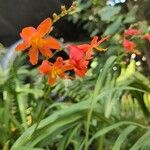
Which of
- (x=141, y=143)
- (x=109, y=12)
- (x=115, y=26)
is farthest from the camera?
(x=115, y=26)

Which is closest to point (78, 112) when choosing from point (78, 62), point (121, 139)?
point (121, 139)

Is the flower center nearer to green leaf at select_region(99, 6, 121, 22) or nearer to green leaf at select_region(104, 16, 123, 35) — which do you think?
green leaf at select_region(99, 6, 121, 22)

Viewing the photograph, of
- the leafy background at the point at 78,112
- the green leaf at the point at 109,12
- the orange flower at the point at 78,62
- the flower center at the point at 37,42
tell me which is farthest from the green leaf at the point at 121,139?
the green leaf at the point at 109,12

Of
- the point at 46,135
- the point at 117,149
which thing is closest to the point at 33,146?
the point at 46,135

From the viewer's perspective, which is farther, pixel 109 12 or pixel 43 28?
pixel 109 12

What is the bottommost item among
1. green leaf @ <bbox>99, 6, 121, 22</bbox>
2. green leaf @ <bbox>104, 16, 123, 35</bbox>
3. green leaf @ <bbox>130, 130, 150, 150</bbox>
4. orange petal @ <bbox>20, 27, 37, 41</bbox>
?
green leaf @ <bbox>130, 130, 150, 150</bbox>

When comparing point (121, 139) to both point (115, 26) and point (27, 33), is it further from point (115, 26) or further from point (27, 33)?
point (115, 26)

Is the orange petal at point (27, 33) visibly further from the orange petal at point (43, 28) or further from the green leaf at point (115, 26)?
the green leaf at point (115, 26)

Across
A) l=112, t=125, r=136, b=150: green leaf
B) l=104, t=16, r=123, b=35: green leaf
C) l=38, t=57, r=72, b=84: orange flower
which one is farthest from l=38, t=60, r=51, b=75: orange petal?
l=104, t=16, r=123, b=35: green leaf

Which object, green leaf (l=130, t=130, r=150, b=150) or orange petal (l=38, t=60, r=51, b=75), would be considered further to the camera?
green leaf (l=130, t=130, r=150, b=150)

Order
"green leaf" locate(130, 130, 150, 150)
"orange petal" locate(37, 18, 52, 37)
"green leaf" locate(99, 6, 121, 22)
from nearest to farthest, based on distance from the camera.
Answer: "orange petal" locate(37, 18, 52, 37) < "green leaf" locate(130, 130, 150, 150) < "green leaf" locate(99, 6, 121, 22)

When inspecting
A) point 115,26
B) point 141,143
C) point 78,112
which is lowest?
point 141,143
